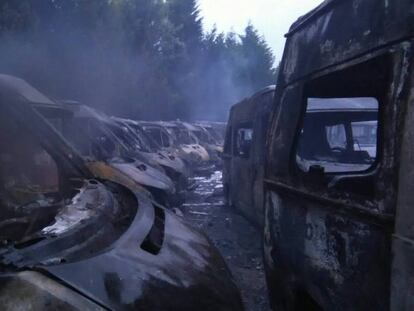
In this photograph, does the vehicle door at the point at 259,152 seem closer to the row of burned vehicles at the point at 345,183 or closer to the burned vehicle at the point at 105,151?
the burned vehicle at the point at 105,151

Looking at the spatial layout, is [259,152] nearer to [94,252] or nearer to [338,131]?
[338,131]

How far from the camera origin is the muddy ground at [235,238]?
4.16 meters

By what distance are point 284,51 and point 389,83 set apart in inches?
46.7

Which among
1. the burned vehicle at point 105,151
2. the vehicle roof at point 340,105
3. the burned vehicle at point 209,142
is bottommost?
the burned vehicle at point 209,142

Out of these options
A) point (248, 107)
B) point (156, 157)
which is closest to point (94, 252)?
point (248, 107)

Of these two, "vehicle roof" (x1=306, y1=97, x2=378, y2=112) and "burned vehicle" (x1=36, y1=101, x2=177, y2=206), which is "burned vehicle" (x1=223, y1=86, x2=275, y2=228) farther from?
"burned vehicle" (x1=36, y1=101, x2=177, y2=206)

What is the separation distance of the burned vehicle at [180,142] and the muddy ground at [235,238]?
6.52 ft

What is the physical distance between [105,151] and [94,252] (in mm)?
5452

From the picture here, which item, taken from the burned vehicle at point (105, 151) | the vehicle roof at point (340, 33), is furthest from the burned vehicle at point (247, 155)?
the vehicle roof at point (340, 33)

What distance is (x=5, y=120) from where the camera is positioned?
157 inches

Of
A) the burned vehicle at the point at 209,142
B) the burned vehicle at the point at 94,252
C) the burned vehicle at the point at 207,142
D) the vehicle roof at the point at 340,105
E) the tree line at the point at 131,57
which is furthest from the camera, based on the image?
the tree line at the point at 131,57

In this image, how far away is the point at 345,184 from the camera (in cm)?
212

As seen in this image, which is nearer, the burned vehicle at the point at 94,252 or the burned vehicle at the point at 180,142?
the burned vehicle at the point at 94,252

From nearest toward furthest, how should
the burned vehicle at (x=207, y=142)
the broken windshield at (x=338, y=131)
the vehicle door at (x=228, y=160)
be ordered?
the broken windshield at (x=338, y=131)
the vehicle door at (x=228, y=160)
the burned vehicle at (x=207, y=142)
